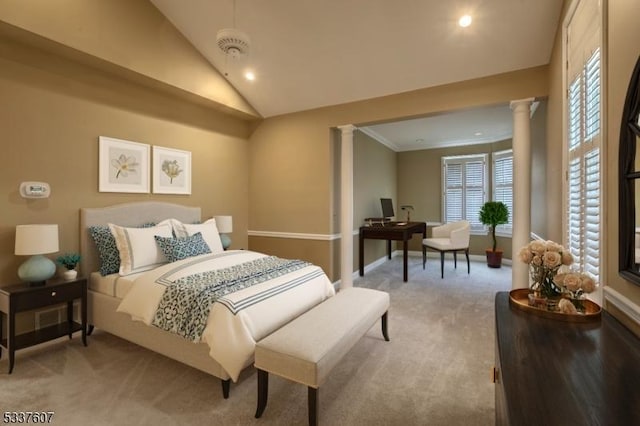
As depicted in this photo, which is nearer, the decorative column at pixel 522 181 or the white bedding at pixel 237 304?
the white bedding at pixel 237 304

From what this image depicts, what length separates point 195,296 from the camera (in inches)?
81.1

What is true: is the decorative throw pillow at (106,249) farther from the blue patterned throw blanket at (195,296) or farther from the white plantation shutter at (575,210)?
the white plantation shutter at (575,210)

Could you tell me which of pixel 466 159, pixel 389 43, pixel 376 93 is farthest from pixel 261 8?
pixel 466 159

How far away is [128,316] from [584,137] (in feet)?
11.6

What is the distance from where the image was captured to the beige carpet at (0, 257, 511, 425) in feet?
5.89

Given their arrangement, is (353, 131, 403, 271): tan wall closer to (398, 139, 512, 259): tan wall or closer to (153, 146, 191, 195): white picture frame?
(398, 139, 512, 259): tan wall

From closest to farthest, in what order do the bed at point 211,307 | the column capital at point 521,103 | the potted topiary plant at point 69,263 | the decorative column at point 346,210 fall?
the bed at point 211,307
the potted topiary plant at point 69,263
the column capital at point 521,103
the decorative column at point 346,210

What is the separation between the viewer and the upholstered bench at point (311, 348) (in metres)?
1.63

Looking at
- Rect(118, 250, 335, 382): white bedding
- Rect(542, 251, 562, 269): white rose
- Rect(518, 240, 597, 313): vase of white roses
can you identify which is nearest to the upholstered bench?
Rect(118, 250, 335, 382): white bedding

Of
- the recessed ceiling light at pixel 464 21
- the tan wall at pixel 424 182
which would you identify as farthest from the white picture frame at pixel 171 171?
the tan wall at pixel 424 182

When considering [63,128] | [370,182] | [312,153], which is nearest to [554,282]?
[312,153]

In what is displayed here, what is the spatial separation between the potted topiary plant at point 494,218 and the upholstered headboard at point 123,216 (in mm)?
5234

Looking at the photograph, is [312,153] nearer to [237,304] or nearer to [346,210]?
[346,210]

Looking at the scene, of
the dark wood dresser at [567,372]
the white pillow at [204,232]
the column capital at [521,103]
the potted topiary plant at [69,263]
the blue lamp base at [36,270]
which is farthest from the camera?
the white pillow at [204,232]
